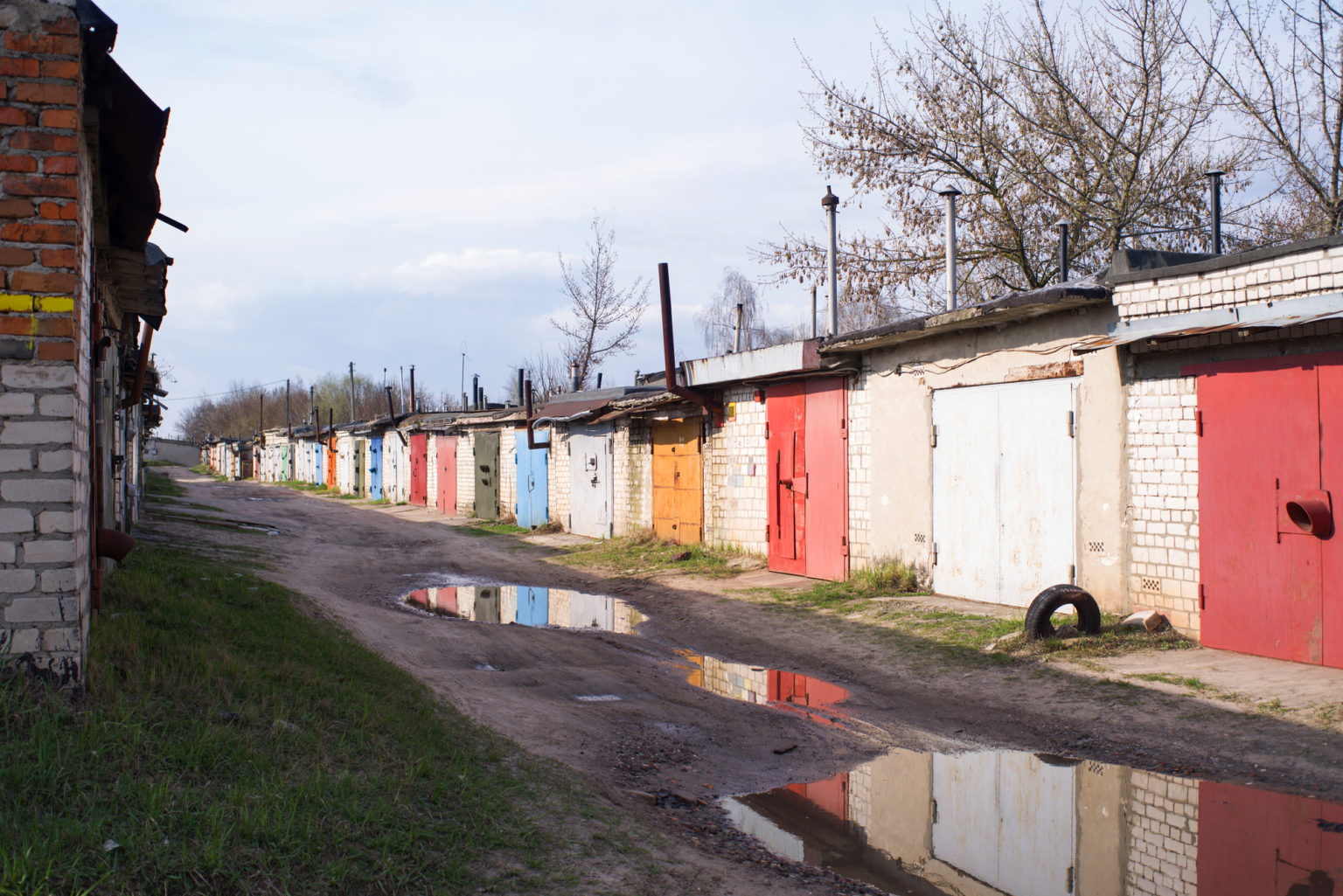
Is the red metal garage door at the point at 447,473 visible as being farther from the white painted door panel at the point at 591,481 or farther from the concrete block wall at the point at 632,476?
the concrete block wall at the point at 632,476

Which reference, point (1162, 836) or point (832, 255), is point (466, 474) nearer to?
point (832, 255)

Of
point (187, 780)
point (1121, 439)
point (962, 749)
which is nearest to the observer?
point (187, 780)

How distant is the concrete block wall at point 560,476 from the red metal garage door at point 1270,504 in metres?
16.4

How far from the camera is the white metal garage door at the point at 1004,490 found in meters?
9.38

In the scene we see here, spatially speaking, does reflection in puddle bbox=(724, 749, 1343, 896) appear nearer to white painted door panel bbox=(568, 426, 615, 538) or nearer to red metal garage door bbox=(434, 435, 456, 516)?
white painted door panel bbox=(568, 426, 615, 538)

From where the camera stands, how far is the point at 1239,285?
7602 mm

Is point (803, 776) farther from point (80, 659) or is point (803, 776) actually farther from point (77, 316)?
point (77, 316)

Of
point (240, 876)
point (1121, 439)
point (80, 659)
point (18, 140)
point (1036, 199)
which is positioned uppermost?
point (1036, 199)

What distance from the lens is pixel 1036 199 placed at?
59.6 ft

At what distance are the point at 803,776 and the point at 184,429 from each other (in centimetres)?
13437

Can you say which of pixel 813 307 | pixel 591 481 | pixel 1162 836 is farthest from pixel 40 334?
pixel 813 307

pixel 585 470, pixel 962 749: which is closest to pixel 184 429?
pixel 585 470

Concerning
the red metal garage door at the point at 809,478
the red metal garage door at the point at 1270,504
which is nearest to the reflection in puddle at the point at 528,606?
the red metal garage door at the point at 809,478

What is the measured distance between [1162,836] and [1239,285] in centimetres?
517
